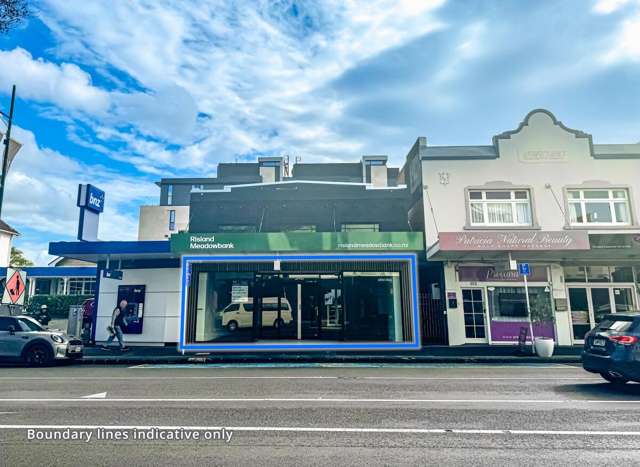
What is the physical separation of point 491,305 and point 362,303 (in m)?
5.48

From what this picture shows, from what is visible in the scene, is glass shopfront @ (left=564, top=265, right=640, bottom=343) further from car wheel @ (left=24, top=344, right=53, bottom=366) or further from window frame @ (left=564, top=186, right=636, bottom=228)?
car wheel @ (left=24, top=344, right=53, bottom=366)

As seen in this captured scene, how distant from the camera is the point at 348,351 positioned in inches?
625

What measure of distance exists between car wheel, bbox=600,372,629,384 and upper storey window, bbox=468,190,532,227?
31.8 ft

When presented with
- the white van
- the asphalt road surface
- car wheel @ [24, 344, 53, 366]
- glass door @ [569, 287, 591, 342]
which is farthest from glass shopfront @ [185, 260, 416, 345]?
glass door @ [569, 287, 591, 342]

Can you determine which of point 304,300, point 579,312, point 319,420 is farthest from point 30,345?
point 579,312

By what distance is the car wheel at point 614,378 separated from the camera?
8709mm

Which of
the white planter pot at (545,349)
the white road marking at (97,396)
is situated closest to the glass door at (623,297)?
the white planter pot at (545,349)

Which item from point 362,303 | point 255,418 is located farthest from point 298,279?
point 255,418

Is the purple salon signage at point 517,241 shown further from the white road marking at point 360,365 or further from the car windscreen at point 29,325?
the car windscreen at point 29,325

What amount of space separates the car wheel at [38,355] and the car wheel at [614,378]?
15.0 meters

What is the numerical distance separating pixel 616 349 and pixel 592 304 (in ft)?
35.2

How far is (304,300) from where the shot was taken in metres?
17.5

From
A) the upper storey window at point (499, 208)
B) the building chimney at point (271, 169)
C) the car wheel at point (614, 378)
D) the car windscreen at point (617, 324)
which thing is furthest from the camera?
the building chimney at point (271, 169)

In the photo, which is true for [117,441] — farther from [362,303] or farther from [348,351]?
[362,303]
